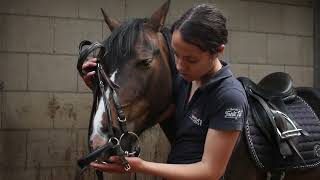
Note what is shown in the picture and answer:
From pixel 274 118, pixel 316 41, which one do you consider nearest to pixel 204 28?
pixel 274 118

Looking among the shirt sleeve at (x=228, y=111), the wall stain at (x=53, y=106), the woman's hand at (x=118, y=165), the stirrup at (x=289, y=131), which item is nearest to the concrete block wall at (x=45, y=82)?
the wall stain at (x=53, y=106)

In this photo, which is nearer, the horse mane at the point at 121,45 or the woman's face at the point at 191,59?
the woman's face at the point at 191,59

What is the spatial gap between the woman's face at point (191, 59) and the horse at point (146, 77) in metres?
0.36

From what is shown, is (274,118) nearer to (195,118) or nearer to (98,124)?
(195,118)

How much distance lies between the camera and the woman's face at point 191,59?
114 cm

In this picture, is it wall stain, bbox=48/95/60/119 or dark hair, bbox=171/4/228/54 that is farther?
wall stain, bbox=48/95/60/119

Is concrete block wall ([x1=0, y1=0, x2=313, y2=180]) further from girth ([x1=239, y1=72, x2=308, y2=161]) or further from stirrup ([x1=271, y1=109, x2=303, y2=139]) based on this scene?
stirrup ([x1=271, y1=109, x2=303, y2=139])

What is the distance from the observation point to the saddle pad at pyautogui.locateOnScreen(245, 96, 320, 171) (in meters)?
1.71

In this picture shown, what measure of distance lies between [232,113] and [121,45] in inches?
23.0

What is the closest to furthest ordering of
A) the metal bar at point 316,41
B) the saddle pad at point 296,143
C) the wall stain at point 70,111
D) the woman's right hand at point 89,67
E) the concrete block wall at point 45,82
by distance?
the woman's right hand at point 89,67 < the saddle pad at point 296,143 < the concrete block wall at point 45,82 < the wall stain at point 70,111 < the metal bar at point 316,41

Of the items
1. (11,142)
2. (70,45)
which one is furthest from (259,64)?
(11,142)

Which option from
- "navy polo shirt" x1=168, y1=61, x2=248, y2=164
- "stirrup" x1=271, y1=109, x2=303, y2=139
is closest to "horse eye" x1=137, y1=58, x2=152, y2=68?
"navy polo shirt" x1=168, y1=61, x2=248, y2=164

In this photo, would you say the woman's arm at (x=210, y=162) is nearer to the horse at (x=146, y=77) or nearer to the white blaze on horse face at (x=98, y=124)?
the white blaze on horse face at (x=98, y=124)

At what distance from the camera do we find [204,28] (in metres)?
1.14
